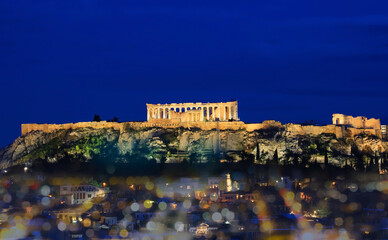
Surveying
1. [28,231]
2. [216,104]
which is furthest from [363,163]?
[28,231]

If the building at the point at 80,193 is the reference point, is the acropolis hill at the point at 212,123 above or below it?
above

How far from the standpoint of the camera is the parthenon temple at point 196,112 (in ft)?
274

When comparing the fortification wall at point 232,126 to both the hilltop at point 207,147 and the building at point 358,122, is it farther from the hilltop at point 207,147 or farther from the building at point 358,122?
the building at point 358,122

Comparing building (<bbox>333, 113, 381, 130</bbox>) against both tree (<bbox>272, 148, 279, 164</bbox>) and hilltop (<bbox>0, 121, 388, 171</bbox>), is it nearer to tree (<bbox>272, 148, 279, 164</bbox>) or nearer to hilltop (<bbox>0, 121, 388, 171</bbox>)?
hilltop (<bbox>0, 121, 388, 171</bbox>)

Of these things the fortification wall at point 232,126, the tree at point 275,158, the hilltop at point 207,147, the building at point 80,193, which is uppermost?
the fortification wall at point 232,126

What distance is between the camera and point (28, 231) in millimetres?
51844

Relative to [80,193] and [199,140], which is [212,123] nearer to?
[199,140]

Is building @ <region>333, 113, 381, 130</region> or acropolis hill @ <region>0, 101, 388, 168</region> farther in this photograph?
building @ <region>333, 113, 381, 130</region>

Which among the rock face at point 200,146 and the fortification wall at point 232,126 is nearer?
the rock face at point 200,146

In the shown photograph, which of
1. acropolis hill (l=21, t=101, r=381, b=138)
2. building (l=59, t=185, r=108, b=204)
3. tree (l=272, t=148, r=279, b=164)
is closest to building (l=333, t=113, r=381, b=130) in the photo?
acropolis hill (l=21, t=101, r=381, b=138)

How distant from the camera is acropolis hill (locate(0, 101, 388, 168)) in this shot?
76.3 meters

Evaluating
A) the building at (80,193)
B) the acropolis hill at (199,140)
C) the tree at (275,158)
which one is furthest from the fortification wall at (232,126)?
the building at (80,193)

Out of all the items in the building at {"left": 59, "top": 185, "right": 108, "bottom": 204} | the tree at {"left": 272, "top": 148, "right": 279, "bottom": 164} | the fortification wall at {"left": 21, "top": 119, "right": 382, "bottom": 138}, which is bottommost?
the building at {"left": 59, "top": 185, "right": 108, "bottom": 204}

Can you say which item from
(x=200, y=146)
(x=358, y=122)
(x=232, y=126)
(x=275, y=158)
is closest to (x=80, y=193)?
(x=200, y=146)
